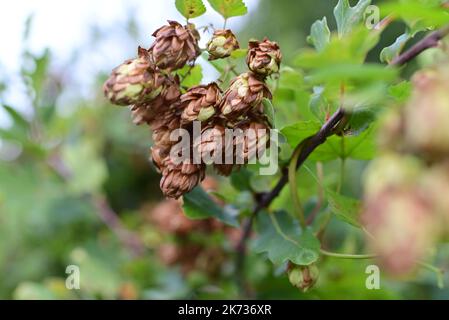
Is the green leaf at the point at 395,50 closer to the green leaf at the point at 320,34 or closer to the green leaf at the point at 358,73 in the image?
the green leaf at the point at 320,34

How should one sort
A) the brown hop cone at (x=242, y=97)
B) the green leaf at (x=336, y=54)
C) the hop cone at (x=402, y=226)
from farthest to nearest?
the brown hop cone at (x=242, y=97), the green leaf at (x=336, y=54), the hop cone at (x=402, y=226)

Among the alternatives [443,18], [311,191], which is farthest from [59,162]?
[443,18]

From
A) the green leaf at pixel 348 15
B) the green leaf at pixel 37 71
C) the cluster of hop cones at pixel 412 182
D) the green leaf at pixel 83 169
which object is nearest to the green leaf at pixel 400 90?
the green leaf at pixel 348 15

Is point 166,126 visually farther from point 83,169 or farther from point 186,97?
point 83,169

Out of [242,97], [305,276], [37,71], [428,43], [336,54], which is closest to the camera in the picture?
[336,54]

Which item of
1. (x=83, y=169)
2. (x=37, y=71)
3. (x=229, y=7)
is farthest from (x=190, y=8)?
(x=83, y=169)

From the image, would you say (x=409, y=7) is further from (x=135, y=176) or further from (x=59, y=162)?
(x=135, y=176)

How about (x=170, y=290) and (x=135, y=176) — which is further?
(x=135, y=176)
